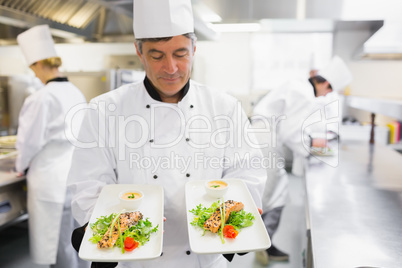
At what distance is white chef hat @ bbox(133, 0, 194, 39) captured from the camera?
124 centimetres

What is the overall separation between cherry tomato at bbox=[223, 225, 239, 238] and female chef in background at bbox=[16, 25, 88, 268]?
1.71 meters

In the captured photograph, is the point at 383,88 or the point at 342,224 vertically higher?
the point at 383,88

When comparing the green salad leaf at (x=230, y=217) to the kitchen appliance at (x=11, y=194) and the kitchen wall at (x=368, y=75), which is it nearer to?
the kitchen appliance at (x=11, y=194)

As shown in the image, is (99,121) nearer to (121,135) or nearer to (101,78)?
(121,135)

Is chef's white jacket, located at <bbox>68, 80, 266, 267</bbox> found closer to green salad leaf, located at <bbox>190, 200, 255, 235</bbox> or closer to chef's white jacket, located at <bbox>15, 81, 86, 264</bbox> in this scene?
green salad leaf, located at <bbox>190, 200, 255, 235</bbox>

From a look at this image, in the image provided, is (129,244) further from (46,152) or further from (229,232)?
(46,152)

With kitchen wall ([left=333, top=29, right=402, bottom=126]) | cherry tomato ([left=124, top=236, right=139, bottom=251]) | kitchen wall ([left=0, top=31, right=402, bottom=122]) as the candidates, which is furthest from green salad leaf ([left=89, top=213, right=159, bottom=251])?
kitchen wall ([left=333, top=29, right=402, bottom=126])

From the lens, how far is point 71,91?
253 centimetres

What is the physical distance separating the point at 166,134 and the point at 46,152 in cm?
145

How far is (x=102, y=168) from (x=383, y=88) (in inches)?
222

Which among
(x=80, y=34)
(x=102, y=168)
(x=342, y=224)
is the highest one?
(x=80, y=34)

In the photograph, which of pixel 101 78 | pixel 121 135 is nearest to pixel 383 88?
pixel 101 78

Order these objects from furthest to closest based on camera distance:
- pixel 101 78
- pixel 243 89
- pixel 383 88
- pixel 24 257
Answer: pixel 243 89
pixel 383 88
pixel 101 78
pixel 24 257

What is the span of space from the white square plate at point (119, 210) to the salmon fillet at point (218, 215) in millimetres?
163
